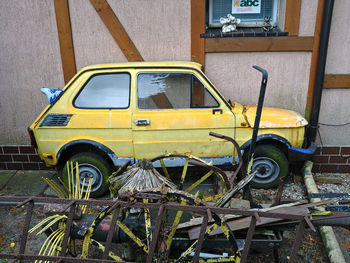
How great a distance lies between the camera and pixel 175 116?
4.68 metres

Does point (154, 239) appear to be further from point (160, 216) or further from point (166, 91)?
point (166, 91)

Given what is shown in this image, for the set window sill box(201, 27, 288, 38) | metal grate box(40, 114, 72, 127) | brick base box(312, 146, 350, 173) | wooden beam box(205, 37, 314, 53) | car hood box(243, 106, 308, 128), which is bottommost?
brick base box(312, 146, 350, 173)

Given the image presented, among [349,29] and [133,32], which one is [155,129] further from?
[349,29]

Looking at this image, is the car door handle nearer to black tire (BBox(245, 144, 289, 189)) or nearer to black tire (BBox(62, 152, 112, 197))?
black tire (BBox(62, 152, 112, 197))

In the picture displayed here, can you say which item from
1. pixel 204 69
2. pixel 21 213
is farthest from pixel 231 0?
pixel 21 213

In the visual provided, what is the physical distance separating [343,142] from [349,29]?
78.4 inches

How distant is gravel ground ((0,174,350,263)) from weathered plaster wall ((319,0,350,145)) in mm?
911

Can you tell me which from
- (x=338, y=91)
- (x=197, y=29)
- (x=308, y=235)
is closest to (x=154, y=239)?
(x=308, y=235)

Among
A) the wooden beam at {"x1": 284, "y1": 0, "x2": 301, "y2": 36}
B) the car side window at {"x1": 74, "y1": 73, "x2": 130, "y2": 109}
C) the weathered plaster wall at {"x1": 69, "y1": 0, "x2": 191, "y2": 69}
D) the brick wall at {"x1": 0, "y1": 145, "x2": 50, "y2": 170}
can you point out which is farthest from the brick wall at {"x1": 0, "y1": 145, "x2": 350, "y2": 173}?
the wooden beam at {"x1": 284, "y1": 0, "x2": 301, "y2": 36}

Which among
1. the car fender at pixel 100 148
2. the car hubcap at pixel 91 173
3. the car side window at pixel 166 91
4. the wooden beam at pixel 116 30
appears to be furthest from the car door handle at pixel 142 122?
the wooden beam at pixel 116 30

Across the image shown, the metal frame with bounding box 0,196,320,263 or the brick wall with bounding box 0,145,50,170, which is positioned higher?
the metal frame with bounding box 0,196,320,263

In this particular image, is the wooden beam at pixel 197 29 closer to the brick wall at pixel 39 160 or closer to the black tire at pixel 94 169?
the black tire at pixel 94 169

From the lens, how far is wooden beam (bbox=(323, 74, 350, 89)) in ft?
17.3

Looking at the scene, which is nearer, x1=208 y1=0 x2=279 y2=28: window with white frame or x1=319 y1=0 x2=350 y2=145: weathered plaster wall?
x1=319 y1=0 x2=350 y2=145: weathered plaster wall
